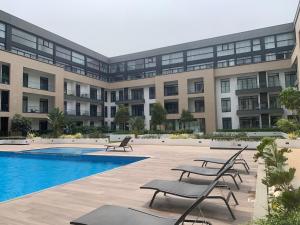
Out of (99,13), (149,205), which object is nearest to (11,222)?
(149,205)

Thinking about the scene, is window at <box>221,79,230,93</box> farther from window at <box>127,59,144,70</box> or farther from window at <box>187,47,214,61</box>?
window at <box>127,59,144,70</box>

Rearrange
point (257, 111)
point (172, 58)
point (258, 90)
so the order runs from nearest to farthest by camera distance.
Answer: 1. point (257, 111)
2. point (258, 90)
3. point (172, 58)

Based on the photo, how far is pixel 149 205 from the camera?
17.1ft

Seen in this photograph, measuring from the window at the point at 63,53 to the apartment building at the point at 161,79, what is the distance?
14 centimetres

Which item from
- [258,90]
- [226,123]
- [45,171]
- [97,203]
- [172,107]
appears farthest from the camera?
[172,107]

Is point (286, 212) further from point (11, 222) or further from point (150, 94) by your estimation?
point (150, 94)

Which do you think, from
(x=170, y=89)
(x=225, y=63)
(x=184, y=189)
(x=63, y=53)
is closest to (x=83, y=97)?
(x=63, y=53)

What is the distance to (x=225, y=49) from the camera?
41.2 meters

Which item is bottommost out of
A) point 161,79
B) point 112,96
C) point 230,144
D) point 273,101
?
point 230,144

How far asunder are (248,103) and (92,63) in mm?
25667

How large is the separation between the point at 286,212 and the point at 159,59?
1730 inches

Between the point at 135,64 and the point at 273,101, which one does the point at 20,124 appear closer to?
the point at 135,64

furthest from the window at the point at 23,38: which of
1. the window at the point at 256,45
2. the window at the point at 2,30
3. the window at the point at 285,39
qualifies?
the window at the point at 285,39

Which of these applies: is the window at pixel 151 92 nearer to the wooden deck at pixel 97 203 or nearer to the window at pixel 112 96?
the window at pixel 112 96
